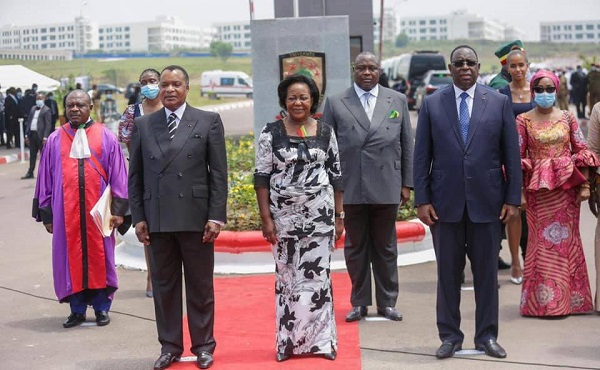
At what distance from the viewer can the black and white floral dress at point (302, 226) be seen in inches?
277

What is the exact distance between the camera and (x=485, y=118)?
23.1 feet

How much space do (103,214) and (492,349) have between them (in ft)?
10.6

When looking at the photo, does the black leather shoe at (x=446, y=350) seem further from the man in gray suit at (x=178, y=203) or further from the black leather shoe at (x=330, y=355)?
the man in gray suit at (x=178, y=203)

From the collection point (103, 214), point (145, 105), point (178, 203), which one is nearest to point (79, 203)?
point (103, 214)

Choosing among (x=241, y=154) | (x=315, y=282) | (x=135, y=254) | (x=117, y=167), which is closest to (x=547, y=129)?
(x=315, y=282)

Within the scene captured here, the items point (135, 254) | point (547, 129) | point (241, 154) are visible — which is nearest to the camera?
point (547, 129)

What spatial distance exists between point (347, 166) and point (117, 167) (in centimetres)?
187

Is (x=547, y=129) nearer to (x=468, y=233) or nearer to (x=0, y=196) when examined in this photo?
(x=468, y=233)

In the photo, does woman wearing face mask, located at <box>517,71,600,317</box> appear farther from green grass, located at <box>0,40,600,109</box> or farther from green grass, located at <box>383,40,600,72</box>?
green grass, located at <box>383,40,600,72</box>

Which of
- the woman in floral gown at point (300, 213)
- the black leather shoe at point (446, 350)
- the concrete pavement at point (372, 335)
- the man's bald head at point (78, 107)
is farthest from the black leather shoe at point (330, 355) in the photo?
the man's bald head at point (78, 107)

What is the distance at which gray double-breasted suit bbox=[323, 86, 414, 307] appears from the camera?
8328 millimetres

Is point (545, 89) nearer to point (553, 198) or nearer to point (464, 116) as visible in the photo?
point (553, 198)

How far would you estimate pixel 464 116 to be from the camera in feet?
23.3

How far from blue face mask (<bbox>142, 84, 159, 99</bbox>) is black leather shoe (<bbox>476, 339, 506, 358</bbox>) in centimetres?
371
